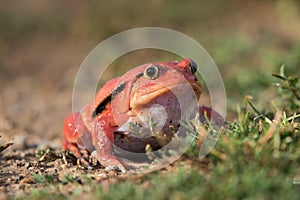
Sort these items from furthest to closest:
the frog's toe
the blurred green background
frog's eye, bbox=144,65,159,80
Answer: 1. the blurred green background
2. frog's eye, bbox=144,65,159,80
3. the frog's toe

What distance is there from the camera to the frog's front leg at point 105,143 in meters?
3.78

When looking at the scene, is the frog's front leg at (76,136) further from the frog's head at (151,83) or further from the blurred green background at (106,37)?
the blurred green background at (106,37)

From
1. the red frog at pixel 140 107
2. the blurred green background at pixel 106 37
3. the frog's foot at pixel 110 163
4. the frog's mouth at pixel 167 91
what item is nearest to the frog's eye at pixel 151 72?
the red frog at pixel 140 107

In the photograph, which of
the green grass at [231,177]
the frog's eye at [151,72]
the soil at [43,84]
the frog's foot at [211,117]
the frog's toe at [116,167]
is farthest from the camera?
the frog's foot at [211,117]

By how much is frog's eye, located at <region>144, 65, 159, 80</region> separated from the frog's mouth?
0.11m

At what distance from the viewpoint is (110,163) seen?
12.4 ft

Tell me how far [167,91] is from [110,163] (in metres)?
0.70

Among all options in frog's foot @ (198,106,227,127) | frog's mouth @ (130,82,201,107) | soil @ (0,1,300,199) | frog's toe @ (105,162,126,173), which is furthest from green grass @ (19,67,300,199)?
frog's foot @ (198,106,227,127)

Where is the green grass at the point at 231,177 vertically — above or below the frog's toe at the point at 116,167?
below

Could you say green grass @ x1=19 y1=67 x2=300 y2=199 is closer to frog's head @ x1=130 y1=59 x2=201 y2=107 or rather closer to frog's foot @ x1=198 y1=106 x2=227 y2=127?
frog's head @ x1=130 y1=59 x2=201 y2=107

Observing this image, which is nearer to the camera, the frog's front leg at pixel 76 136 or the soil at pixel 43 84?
the soil at pixel 43 84

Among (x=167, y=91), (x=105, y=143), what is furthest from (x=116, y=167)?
(x=167, y=91)

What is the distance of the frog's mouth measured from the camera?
3.69 meters

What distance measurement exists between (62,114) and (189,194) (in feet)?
13.2
